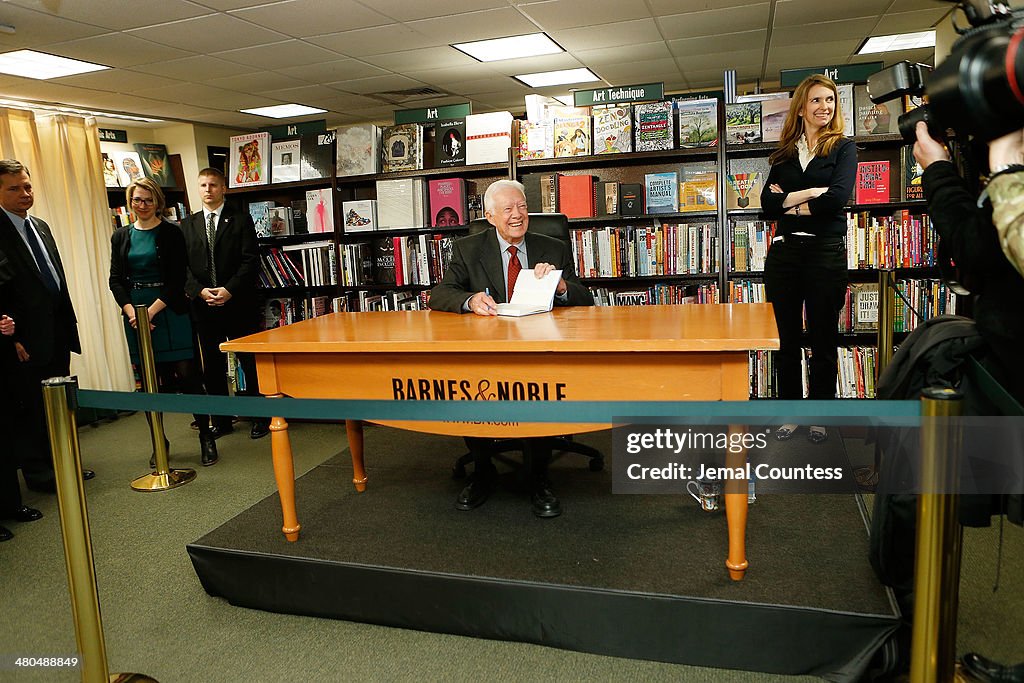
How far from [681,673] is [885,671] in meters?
0.48

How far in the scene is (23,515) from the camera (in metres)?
3.12

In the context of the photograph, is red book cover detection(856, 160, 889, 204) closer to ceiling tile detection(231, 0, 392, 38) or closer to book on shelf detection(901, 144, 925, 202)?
book on shelf detection(901, 144, 925, 202)

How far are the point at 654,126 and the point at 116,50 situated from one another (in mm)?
3378

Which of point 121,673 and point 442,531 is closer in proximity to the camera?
point 121,673

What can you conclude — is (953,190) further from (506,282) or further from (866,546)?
(506,282)

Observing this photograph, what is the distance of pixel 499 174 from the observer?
14.7 feet

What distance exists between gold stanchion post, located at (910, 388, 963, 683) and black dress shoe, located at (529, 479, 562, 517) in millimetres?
1211

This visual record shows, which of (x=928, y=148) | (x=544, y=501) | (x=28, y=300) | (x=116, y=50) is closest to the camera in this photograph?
(x=928, y=148)

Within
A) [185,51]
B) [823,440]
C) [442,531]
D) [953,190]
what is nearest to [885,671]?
[953,190]

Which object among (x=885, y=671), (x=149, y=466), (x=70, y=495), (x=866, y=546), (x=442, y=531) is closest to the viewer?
(x=70, y=495)

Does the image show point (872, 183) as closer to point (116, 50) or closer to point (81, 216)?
point (116, 50)

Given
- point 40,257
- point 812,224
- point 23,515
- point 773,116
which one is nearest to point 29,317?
point 40,257

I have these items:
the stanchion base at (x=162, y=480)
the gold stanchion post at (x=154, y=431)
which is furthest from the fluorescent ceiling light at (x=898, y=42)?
the stanchion base at (x=162, y=480)

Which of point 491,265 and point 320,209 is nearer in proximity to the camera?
point 491,265
